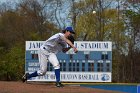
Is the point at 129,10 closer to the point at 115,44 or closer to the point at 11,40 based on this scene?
the point at 115,44

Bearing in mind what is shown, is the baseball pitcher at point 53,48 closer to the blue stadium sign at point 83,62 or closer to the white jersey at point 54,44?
the white jersey at point 54,44

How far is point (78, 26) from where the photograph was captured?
51.7m

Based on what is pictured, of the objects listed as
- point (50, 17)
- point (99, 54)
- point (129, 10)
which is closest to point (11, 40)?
point (50, 17)

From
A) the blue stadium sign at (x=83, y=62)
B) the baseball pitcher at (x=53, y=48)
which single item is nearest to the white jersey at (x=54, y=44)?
the baseball pitcher at (x=53, y=48)

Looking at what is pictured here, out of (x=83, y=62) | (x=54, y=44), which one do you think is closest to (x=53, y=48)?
(x=54, y=44)

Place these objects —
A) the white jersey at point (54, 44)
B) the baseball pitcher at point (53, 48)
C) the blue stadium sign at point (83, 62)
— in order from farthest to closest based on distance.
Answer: the blue stadium sign at point (83, 62), the white jersey at point (54, 44), the baseball pitcher at point (53, 48)

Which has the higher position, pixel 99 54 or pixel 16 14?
pixel 16 14

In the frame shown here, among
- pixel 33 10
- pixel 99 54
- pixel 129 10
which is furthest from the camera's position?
pixel 33 10

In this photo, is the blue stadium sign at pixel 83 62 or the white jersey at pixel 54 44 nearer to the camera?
the white jersey at pixel 54 44

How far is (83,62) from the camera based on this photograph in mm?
28531

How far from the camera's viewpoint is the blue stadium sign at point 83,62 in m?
28.6

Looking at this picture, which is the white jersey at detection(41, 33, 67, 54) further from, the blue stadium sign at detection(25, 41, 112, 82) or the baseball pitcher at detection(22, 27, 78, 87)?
the blue stadium sign at detection(25, 41, 112, 82)

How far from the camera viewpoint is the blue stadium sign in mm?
28578

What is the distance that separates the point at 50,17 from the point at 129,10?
31.9 feet
